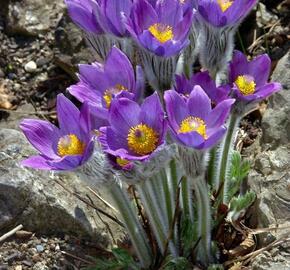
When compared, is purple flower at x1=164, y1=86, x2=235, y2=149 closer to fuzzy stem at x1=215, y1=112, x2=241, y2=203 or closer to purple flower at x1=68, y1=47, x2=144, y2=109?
purple flower at x1=68, y1=47, x2=144, y2=109

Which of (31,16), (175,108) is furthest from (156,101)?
(31,16)

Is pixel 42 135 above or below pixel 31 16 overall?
above

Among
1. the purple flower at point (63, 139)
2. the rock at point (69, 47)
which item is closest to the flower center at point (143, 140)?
the purple flower at point (63, 139)

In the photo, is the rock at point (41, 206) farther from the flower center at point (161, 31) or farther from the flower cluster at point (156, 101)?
the flower center at point (161, 31)

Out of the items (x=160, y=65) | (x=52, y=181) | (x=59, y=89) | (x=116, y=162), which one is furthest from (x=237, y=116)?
(x=59, y=89)

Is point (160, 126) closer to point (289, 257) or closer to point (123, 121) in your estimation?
point (123, 121)

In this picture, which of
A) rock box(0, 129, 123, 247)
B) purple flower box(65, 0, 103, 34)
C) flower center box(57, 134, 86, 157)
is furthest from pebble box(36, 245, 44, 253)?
purple flower box(65, 0, 103, 34)

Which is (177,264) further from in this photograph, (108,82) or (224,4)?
(224,4)
